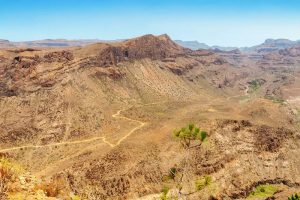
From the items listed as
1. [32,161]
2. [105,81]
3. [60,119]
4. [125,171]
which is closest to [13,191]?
[125,171]

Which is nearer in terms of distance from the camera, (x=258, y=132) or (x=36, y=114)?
(x=258, y=132)

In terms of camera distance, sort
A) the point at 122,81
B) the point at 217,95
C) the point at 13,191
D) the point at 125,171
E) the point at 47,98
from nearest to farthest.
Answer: the point at 13,191, the point at 125,171, the point at 47,98, the point at 122,81, the point at 217,95

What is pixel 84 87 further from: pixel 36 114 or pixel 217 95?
pixel 217 95

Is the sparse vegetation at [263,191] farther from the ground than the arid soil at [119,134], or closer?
closer

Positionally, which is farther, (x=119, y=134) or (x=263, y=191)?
(x=119, y=134)

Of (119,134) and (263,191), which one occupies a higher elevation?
(119,134)
